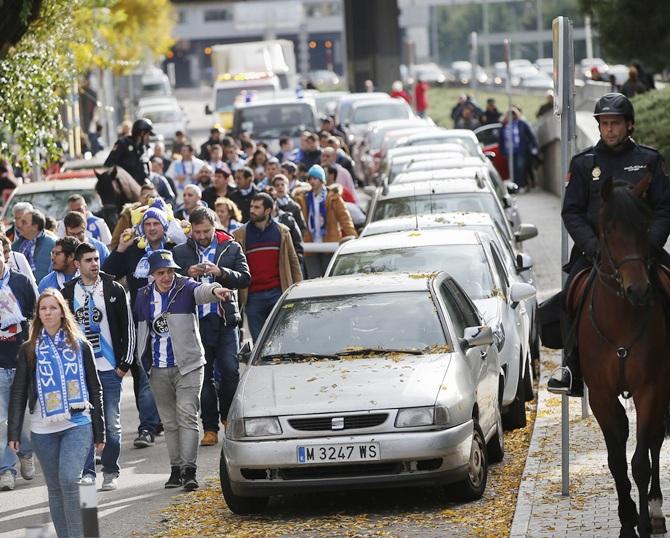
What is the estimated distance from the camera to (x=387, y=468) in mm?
10578

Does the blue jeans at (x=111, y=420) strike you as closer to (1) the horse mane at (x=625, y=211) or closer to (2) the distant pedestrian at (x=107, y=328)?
(2) the distant pedestrian at (x=107, y=328)

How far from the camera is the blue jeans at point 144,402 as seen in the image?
14.4 metres

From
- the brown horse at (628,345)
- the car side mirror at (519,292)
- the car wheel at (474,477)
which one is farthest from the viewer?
the car side mirror at (519,292)

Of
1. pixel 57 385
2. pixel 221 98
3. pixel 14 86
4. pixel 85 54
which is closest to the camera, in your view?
pixel 57 385

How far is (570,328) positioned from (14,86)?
38.8 ft

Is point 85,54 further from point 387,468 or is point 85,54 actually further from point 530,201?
point 387,468

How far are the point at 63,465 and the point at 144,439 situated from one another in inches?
185

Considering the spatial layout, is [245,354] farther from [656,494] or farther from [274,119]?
[274,119]

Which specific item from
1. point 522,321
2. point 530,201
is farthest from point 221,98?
point 522,321

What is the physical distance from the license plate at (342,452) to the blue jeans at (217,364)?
3.65 m

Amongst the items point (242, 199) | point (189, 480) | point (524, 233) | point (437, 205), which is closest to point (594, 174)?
point (189, 480)

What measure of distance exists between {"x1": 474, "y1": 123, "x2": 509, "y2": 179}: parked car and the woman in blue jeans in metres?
25.0

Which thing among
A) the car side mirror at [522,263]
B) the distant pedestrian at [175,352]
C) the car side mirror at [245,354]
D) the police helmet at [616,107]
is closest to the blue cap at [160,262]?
the distant pedestrian at [175,352]

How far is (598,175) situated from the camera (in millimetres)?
9664
